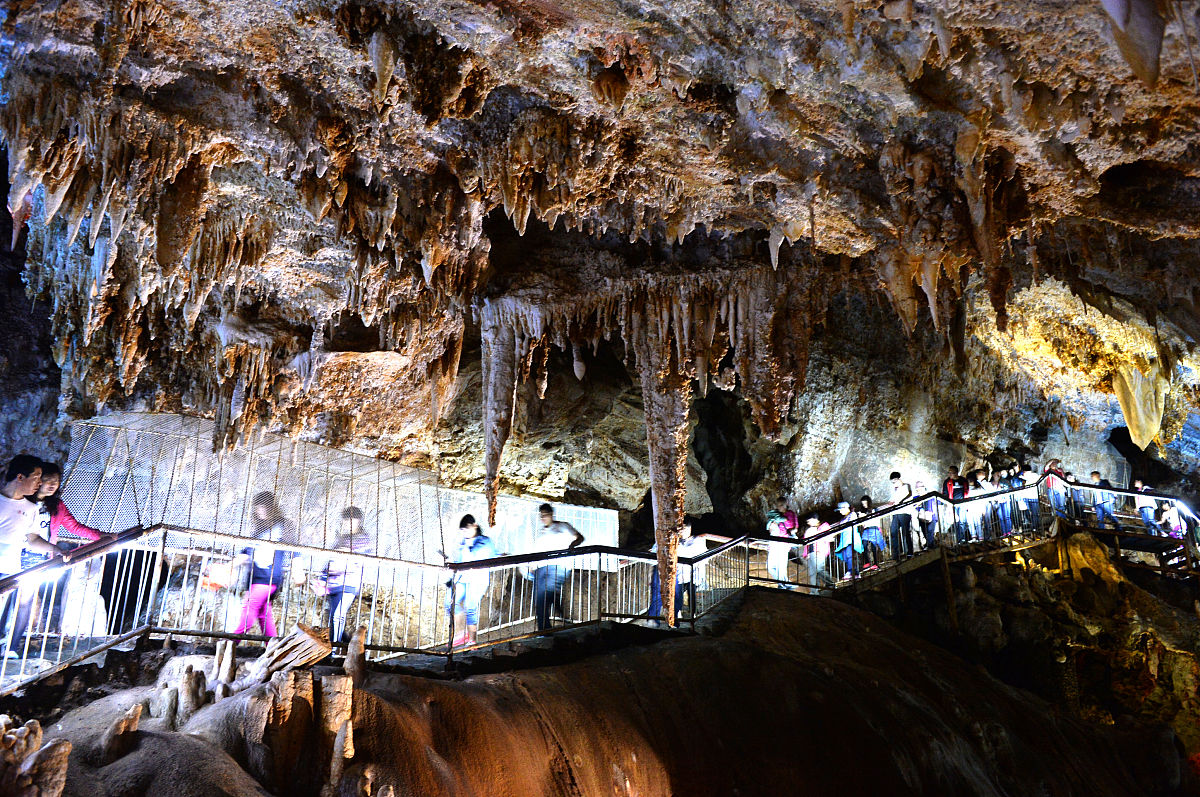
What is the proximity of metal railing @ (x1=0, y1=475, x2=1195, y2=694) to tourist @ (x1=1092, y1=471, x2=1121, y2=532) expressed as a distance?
0.10 feet

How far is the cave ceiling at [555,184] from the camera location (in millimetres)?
5785

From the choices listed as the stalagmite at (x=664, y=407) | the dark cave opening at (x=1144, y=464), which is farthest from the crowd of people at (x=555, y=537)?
the dark cave opening at (x=1144, y=464)

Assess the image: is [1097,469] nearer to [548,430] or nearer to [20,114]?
[548,430]

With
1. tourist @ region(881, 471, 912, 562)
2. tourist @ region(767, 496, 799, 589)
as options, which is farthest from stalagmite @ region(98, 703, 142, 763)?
tourist @ region(881, 471, 912, 562)

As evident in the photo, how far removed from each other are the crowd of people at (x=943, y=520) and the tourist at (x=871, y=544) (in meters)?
A: 0.02

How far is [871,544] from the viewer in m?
13.4

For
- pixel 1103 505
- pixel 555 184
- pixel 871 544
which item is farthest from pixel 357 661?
pixel 1103 505

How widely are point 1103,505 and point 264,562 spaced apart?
1391 centimetres

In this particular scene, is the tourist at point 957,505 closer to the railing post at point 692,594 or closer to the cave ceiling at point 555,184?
the cave ceiling at point 555,184

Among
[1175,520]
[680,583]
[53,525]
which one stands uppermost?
[1175,520]

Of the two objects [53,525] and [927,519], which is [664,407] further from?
[53,525]

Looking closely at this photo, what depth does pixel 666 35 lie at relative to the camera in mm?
5883

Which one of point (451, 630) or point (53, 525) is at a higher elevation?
point (53, 525)

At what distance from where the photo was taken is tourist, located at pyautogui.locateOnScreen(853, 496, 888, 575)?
13.2m
